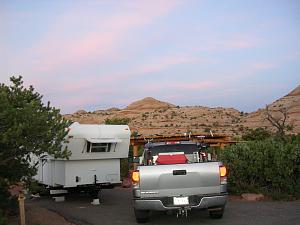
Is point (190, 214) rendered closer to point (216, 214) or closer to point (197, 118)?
point (216, 214)

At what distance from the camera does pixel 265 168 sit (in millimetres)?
13352

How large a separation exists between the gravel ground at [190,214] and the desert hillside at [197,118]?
35.5 meters

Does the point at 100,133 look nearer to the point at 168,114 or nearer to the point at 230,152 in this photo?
the point at 230,152

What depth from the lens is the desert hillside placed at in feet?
173

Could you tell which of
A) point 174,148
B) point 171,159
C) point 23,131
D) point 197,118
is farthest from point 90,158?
point 197,118

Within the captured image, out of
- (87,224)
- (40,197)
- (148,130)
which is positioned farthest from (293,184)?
(148,130)

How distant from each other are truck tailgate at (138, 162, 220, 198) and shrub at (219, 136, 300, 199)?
14.6 feet

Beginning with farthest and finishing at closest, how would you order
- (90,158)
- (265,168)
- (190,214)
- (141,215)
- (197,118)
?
(197,118) → (90,158) → (265,168) → (190,214) → (141,215)

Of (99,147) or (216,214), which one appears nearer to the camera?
(216,214)

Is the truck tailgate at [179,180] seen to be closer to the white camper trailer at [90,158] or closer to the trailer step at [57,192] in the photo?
the white camper trailer at [90,158]

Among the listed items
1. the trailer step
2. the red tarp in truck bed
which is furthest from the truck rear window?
the trailer step

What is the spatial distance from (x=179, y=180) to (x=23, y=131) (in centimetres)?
333

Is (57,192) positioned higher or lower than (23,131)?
lower

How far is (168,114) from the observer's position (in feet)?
233
